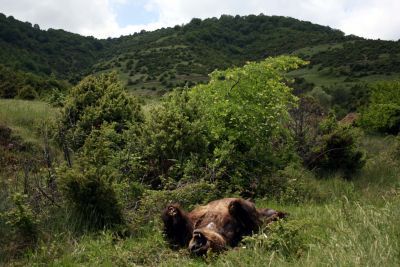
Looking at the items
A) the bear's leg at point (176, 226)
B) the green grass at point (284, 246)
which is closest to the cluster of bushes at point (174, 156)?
the green grass at point (284, 246)

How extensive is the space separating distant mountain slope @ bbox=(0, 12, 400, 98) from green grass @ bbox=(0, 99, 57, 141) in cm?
3668

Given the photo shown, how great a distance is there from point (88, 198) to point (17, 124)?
756 centimetres

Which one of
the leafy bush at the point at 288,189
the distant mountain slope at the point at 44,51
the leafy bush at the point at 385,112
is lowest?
the leafy bush at the point at 288,189

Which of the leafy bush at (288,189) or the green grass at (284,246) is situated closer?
the green grass at (284,246)

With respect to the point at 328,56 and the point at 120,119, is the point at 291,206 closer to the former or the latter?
the point at 120,119

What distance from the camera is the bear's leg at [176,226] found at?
574 centimetres

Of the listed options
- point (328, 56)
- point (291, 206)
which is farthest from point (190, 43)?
point (291, 206)

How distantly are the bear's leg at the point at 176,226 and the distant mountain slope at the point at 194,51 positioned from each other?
45.8 metres

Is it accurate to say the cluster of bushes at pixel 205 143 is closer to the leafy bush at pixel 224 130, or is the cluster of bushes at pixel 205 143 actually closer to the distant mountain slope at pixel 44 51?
the leafy bush at pixel 224 130

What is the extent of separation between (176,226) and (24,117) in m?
9.19

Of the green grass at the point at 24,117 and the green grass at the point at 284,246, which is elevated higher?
the green grass at the point at 24,117

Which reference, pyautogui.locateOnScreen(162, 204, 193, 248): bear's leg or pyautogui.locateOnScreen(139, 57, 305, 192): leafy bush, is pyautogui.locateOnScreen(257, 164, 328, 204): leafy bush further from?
pyautogui.locateOnScreen(162, 204, 193, 248): bear's leg

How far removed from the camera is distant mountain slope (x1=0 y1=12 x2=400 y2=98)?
57938 mm

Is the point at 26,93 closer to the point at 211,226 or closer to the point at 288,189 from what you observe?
the point at 288,189
